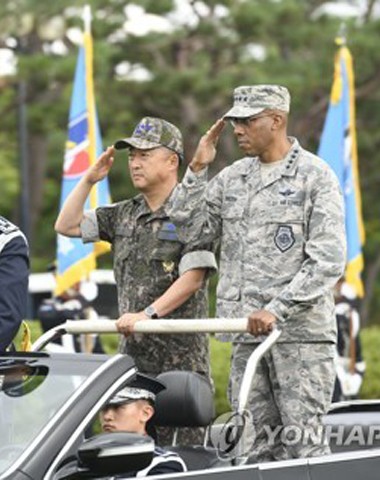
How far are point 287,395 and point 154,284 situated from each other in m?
0.96

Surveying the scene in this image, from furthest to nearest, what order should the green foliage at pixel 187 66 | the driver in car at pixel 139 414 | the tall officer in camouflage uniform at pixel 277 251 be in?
1. the green foliage at pixel 187 66
2. the tall officer in camouflage uniform at pixel 277 251
3. the driver in car at pixel 139 414

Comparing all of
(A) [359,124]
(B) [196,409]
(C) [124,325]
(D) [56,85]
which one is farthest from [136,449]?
(A) [359,124]

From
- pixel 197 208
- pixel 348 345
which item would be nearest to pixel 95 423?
pixel 197 208

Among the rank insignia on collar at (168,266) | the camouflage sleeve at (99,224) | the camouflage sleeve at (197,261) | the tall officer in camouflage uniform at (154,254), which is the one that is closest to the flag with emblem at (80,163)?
the camouflage sleeve at (99,224)

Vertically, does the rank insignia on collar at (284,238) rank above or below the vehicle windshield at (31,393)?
above

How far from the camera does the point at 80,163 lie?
1357cm

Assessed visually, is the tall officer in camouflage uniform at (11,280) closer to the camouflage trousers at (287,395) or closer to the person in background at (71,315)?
the camouflage trousers at (287,395)

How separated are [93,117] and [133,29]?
38.1ft

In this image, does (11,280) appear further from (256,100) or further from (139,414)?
(256,100)

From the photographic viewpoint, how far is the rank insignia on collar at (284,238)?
6.57m

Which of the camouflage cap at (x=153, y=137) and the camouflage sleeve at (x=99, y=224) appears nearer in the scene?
the camouflage cap at (x=153, y=137)

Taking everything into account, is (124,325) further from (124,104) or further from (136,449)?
(124,104)

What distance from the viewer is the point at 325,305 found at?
6.57m

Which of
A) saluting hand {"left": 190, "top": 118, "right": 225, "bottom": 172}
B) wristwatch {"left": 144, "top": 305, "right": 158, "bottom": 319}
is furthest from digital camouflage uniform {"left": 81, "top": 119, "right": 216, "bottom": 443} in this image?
saluting hand {"left": 190, "top": 118, "right": 225, "bottom": 172}
